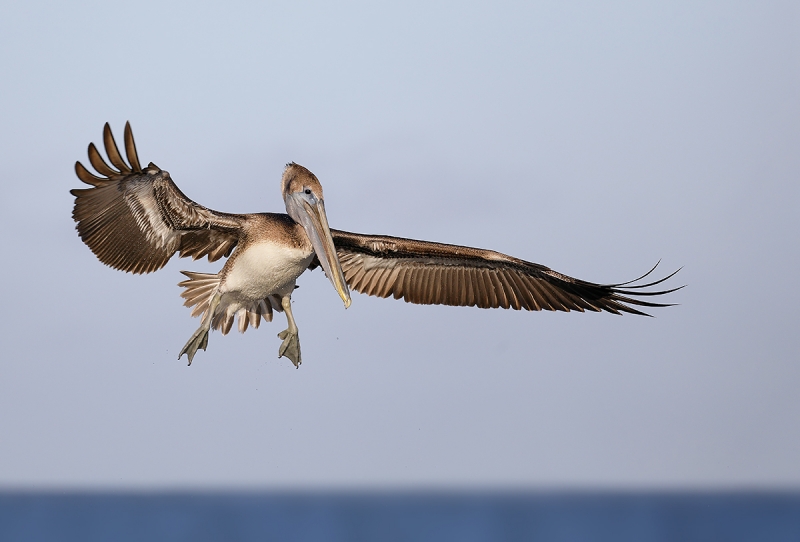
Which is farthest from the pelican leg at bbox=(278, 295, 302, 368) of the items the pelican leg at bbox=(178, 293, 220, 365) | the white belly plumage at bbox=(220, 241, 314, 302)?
the pelican leg at bbox=(178, 293, 220, 365)

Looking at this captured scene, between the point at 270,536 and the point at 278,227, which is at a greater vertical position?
the point at 270,536

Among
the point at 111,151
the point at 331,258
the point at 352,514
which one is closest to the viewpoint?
the point at 111,151

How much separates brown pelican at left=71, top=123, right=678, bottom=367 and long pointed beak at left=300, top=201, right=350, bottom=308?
10 mm

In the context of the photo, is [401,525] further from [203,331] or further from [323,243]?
[323,243]

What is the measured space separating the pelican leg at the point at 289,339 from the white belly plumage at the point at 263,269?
0.59 meters

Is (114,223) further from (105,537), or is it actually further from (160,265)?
(105,537)

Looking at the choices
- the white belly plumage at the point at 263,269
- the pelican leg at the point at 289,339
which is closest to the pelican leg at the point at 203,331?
the white belly plumage at the point at 263,269

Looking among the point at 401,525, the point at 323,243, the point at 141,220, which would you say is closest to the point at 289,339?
the point at 323,243

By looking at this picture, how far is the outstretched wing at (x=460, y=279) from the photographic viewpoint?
12906 mm

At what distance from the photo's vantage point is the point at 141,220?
1177 centimetres

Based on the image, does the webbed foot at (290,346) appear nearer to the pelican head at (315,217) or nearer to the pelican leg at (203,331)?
the pelican leg at (203,331)

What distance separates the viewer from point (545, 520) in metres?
95.7

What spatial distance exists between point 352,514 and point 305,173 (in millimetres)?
98528

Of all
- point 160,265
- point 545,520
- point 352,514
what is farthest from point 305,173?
point 352,514
